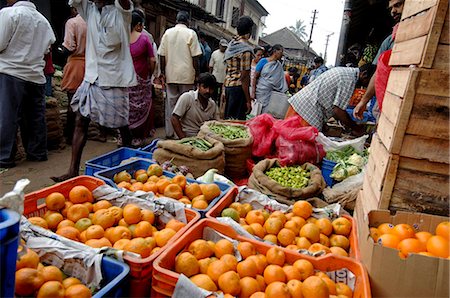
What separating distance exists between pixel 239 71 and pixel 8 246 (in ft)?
17.6

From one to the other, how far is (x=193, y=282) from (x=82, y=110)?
2.67m

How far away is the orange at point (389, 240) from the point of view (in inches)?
64.8

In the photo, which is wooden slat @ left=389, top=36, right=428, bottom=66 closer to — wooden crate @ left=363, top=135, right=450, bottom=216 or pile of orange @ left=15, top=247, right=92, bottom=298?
wooden crate @ left=363, top=135, right=450, bottom=216

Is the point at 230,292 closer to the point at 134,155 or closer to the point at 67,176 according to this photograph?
the point at 134,155

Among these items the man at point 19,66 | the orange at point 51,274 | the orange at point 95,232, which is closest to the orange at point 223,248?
the orange at point 95,232

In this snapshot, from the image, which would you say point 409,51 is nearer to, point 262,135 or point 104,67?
point 262,135

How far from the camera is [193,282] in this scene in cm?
152

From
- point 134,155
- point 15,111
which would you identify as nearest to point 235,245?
point 134,155

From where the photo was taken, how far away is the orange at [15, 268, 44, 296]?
1.29 meters

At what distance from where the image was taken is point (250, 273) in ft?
5.34

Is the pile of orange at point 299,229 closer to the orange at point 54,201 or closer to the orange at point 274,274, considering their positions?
the orange at point 274,274

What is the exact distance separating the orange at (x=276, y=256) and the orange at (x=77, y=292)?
0.89 meters

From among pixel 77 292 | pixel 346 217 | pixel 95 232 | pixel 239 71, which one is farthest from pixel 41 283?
pixel 239 71

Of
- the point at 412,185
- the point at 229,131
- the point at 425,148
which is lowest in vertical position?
the point at 229,131
